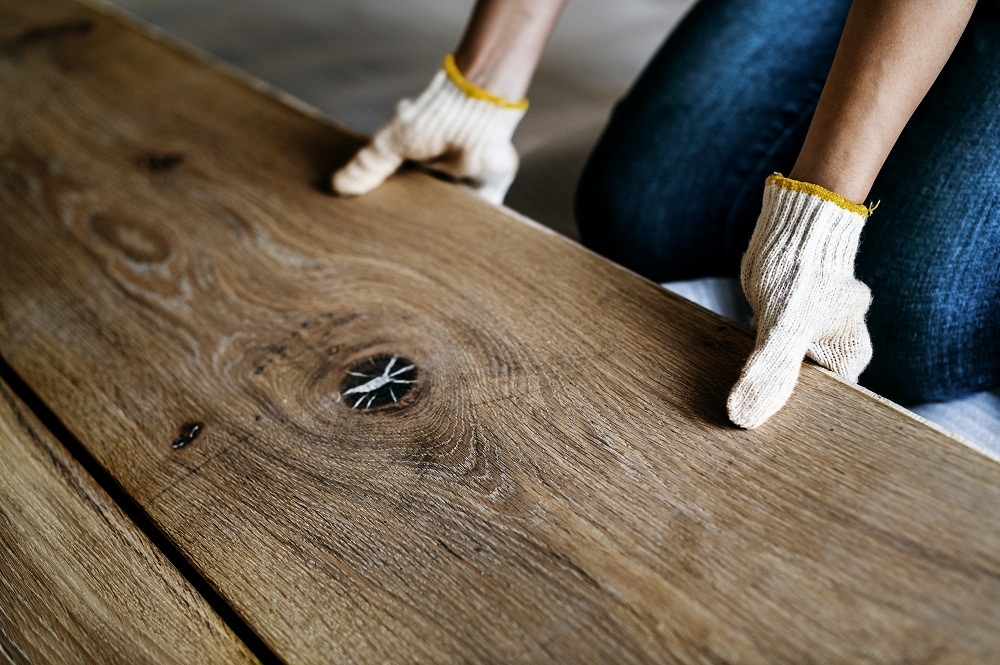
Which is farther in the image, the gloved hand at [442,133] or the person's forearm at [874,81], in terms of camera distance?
the gloved hand at [442,133]

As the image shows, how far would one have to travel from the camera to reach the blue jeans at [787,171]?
0.55 m

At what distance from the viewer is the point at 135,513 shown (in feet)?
1.52

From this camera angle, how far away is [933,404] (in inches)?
24.5

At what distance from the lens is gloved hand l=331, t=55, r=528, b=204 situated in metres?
0.70

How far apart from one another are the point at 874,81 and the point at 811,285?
15 cm

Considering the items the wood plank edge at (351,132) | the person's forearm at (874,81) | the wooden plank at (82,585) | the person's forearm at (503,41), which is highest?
the person's forearm at (874,81)

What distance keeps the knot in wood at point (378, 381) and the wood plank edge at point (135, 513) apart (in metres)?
0.15

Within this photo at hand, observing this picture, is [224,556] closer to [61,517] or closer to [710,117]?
[61,517]

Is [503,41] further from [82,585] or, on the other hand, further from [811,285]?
[82,585]

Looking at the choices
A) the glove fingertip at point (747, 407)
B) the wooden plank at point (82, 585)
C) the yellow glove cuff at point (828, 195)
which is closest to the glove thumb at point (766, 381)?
the glove fingertip at point (747, 407)

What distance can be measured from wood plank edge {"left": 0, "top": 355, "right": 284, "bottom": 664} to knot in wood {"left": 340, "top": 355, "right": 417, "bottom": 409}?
151mm

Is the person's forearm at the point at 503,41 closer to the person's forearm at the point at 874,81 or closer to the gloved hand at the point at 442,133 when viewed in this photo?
the gloved hand at the point at 442,133

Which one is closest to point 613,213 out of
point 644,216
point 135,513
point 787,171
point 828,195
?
point 644,216

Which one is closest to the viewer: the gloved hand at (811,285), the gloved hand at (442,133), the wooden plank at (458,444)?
the wooden plank at (458,444)
